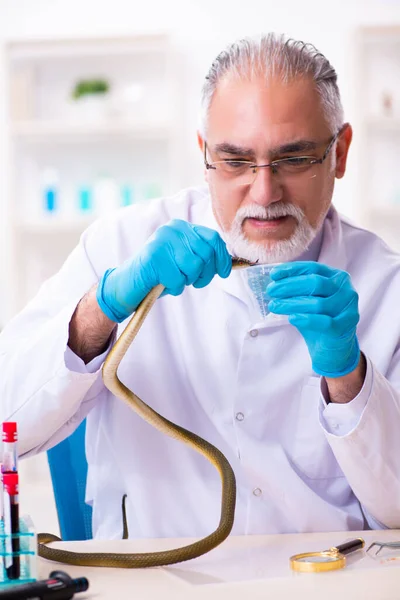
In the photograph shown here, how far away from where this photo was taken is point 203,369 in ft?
5.43

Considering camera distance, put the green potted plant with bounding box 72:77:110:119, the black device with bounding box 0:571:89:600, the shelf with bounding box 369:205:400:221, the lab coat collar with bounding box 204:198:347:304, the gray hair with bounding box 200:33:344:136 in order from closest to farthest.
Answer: the black device with bounding box 0:571:89:600 < the gray hair with bounding box 200:33:344:136 < the lab coat collar with bounding box 204:198:347:304 < the shelf with bounding box 369:205:400:221 < the green potted plant with bounding box 72:77:110:119

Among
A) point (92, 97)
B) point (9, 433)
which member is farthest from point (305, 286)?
point (92, 97)

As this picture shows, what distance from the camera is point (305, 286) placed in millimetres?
1315

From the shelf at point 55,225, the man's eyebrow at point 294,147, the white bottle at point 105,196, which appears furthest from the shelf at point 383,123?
the man's eyebrow at point 294,147

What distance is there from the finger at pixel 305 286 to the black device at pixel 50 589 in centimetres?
56

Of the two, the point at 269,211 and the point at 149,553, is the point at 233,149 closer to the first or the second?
the point at 269,211

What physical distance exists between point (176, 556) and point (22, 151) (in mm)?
3756

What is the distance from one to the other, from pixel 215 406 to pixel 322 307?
399mm

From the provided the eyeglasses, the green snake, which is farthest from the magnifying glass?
the eyeglasses

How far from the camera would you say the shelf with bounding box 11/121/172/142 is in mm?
4277

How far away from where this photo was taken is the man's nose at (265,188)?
1496mm

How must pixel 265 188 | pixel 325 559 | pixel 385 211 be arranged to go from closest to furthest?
pixel 325 559 < pixel 265 188 < pixel 385 211

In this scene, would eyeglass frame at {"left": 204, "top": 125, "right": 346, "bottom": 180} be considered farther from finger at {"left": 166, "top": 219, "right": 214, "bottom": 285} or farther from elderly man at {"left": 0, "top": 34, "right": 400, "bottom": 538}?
finger at {"left": 166, "top": 219, "right": 214, "bottom": 285}

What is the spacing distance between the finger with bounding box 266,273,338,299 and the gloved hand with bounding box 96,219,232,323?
0.11 meters
